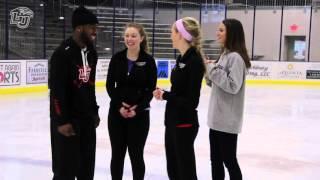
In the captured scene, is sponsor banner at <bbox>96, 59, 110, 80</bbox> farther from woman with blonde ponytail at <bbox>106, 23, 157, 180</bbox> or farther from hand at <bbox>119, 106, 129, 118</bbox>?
hand at <bbox>119, 106, 129, 118</bbox>

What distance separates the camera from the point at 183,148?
3.11 metres

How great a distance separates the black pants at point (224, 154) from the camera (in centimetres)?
327

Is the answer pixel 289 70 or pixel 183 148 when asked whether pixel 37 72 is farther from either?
pixel 183 148

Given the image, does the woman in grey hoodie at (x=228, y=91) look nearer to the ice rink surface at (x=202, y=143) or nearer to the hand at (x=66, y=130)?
the hand at (x=66, y=130)

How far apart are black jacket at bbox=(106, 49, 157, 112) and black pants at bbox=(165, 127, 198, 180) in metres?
0.38

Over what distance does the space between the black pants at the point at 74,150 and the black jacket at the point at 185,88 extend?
54 centimetres

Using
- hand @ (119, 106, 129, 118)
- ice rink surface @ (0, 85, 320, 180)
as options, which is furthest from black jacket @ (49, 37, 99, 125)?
ice rink surface @ (0, 85, 320, 180)

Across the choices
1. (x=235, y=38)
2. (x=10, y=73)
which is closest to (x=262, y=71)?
(x=10, y=73)

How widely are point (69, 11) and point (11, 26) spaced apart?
4.17 metres

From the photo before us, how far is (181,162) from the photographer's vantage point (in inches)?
124

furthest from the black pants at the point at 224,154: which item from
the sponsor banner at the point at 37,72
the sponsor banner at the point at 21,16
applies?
the sponsor banner at the point at 21,16

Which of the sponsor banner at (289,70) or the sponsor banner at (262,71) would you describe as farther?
the sponsor banner at (262,71)

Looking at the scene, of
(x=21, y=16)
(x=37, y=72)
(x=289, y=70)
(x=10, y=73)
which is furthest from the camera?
(x=289, y=70)

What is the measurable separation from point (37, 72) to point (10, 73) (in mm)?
1010
